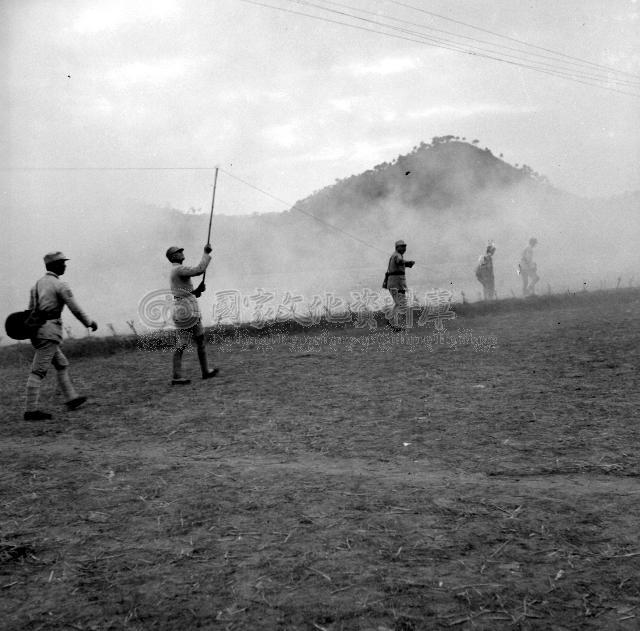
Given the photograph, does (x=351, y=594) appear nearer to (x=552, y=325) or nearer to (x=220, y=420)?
(x=220, y=420)

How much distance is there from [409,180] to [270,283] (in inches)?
810

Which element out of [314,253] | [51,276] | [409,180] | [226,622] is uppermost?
Answer: [409,180]

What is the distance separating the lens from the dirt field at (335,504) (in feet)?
8.80

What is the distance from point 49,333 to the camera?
6672 millimetres

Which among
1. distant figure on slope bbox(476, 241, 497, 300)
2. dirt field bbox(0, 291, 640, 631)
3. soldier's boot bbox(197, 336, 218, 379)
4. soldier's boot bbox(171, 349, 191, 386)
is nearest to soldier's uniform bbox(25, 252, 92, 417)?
dirt field bbox(0, 291, 640, 631)

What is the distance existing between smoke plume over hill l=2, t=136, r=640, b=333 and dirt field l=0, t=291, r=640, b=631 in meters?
13.6

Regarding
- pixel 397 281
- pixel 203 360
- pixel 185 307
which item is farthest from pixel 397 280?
pixel 185 307

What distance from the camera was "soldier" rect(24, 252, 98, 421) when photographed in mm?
6586

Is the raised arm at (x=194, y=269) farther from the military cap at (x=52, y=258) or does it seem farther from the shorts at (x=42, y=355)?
the shorts at (x=42, y=355)

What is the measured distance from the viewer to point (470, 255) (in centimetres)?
3384

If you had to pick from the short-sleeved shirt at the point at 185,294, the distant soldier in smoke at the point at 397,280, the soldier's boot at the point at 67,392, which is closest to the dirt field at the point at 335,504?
the soldier's boot at the point at 67,392

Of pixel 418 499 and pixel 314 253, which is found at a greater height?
pixel 314 253

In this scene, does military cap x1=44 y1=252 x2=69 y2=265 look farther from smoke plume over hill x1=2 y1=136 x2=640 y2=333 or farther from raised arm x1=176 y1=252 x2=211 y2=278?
smoke plume over hill x1=2 y1=136 x2=640 y2=333

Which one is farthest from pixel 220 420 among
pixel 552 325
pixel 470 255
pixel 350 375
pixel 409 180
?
pixel 409 180
